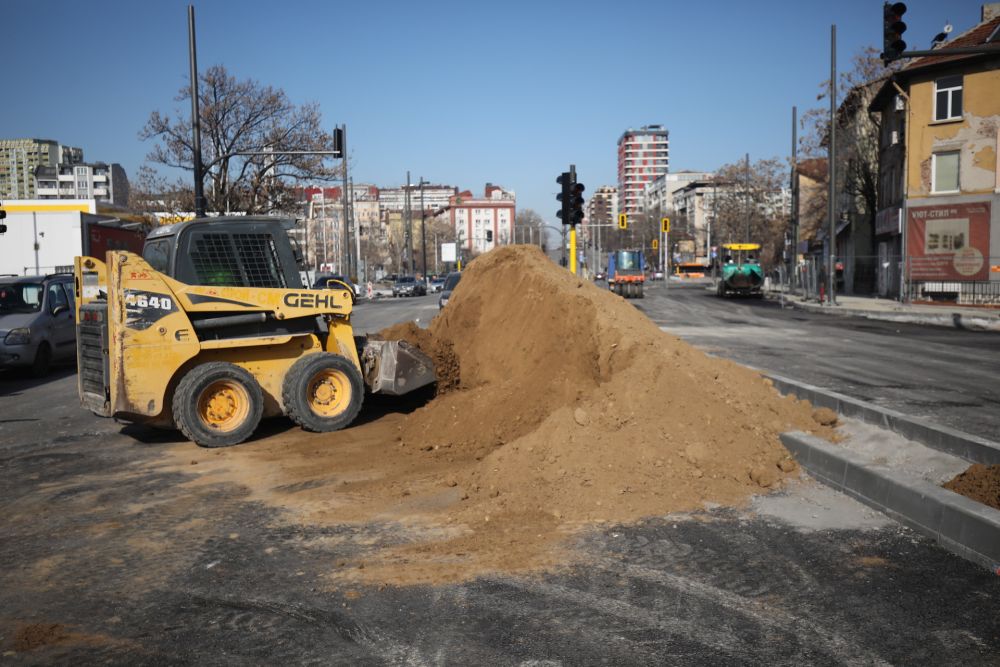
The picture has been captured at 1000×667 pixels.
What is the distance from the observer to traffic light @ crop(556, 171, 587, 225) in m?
20.1

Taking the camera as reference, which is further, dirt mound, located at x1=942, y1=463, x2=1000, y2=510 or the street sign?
the street sign

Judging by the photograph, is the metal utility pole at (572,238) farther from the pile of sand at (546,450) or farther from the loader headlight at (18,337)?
the loader headlight at (18,337)

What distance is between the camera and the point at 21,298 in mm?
17219

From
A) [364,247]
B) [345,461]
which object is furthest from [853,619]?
[364,247]

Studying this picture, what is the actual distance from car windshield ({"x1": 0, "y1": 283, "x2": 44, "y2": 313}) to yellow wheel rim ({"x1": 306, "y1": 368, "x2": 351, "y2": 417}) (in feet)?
32.3

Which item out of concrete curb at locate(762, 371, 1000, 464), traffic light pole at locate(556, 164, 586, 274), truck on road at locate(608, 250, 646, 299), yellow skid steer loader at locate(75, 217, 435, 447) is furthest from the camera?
truck on road at locate(608, 250, 646, 299)

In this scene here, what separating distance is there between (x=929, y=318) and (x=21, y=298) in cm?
2749

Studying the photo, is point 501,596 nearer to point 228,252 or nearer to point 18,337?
point 228,252

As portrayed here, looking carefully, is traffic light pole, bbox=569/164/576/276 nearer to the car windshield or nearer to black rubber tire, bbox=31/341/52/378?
black rubber tire, bbox=31/341/52/378

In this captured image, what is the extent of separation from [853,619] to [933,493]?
1896mm

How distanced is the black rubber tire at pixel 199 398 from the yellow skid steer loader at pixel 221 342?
0.04ft

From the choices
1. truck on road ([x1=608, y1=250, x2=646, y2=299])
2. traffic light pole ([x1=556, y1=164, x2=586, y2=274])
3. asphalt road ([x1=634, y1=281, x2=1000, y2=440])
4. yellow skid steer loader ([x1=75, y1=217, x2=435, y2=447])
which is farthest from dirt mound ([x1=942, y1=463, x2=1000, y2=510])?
truck on road ([x1=608, y1=250, x2=646, y2=299])

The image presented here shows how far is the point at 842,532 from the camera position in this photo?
622cm

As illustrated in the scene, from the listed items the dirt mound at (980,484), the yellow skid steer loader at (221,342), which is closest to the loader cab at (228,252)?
the yellow skid steer loader at (221,342)
